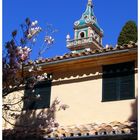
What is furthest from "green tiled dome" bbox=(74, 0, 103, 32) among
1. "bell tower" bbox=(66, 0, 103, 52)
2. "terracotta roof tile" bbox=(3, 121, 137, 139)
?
"terracotta roof tile" bbox=(3, 121, 137, 139)

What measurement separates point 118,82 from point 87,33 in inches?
2256

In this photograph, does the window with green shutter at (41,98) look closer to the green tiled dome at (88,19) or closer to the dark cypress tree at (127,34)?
the dark cypress tree at (127,34)

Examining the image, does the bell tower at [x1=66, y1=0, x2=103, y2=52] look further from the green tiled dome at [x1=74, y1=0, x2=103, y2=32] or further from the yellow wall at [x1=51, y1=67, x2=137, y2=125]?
the yellow wall at [x1=51, y1=67, x2=137, y2=125]

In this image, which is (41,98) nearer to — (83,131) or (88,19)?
(83,131)

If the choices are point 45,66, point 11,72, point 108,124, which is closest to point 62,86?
point 45,66

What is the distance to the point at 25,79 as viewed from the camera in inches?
362

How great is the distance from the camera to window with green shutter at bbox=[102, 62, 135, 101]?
11391 millimetres

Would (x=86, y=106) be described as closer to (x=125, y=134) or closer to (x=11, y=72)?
(x=125, y=134)

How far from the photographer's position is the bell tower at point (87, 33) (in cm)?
6412

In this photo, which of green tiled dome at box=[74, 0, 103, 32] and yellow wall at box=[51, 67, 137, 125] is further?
green tiled dome at box=[74, 0, 103, 32]

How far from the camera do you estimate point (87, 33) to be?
68.6 meters

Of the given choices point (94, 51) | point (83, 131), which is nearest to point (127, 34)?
point (94, 51)

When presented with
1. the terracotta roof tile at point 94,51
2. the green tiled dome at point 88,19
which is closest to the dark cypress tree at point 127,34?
the terracotta roof tile at point 94,51

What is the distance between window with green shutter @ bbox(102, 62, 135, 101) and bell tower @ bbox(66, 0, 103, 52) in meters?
51.0
